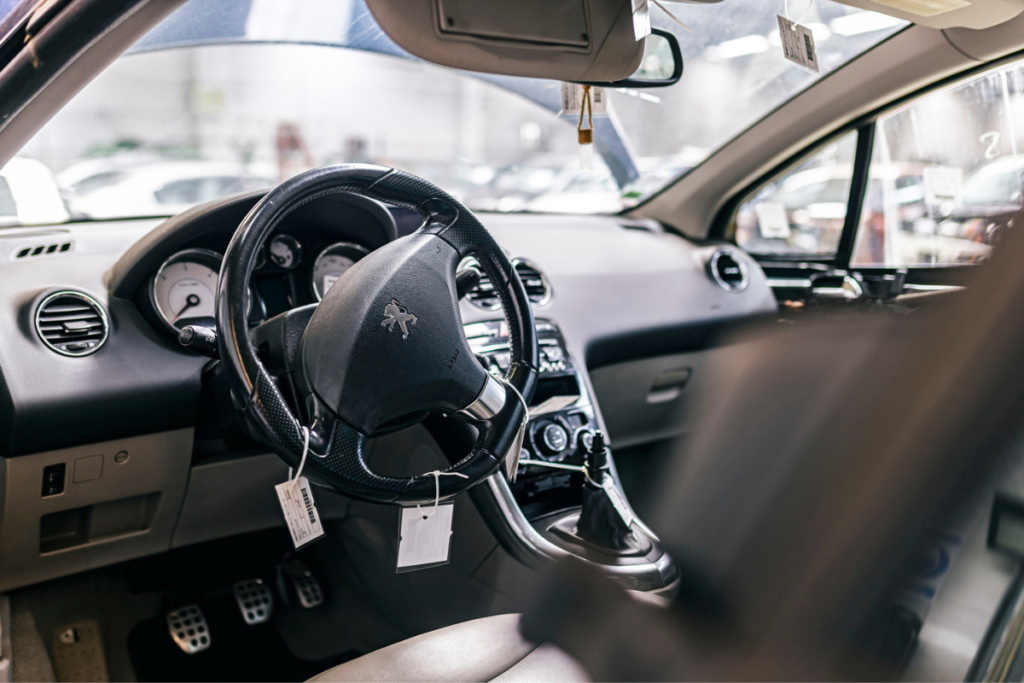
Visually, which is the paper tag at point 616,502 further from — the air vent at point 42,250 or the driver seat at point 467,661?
the air vent at point 42,250

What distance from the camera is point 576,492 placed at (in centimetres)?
162

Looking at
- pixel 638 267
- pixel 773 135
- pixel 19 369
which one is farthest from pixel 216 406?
pixel 773 135

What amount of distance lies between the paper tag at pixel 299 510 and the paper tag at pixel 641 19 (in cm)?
87

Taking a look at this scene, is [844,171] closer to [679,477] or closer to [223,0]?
[223,0]

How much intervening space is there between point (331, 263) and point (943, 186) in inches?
67.2

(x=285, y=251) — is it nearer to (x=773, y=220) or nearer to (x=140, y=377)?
(x=140, y=377)

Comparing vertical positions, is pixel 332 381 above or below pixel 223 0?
below

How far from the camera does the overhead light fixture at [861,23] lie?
68.8 inches

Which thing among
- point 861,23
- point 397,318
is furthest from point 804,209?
point 397,318

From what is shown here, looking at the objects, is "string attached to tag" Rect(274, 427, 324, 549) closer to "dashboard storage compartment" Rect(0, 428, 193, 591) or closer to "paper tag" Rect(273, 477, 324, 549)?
"paper tag" Rect(273, 477, 324, 549)

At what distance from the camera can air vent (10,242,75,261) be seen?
4.84ft

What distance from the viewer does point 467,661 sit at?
104cm

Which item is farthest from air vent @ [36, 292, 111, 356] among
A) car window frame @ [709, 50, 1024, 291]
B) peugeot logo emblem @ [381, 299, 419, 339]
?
car window frame @ [709, 50, 1024, 291]

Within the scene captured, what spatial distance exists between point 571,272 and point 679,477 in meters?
1.48
